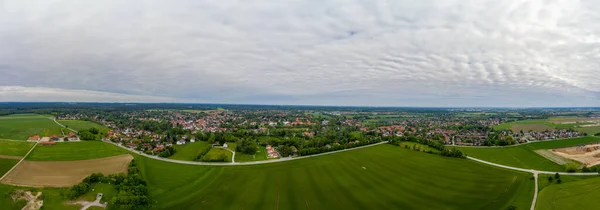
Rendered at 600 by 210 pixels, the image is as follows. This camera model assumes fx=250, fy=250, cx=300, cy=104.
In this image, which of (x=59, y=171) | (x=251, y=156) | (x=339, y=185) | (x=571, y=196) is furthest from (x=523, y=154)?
(x=59, y=171)

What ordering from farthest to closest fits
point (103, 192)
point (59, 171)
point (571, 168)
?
point (571, 168) → point (59, 171) → point (103, 192)

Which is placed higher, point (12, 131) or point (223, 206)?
point (12, 131)

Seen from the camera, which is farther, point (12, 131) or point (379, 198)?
point (12, 131)

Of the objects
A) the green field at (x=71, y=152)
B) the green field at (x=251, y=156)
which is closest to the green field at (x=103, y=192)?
the green field at (x=71, y=152)

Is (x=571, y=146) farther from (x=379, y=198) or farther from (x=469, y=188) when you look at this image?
(x=379, y=198)

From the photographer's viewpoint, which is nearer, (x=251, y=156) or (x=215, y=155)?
(x=215, y=155)

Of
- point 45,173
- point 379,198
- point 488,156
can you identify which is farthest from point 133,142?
point 488,156

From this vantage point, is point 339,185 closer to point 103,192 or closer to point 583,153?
point 103,192
